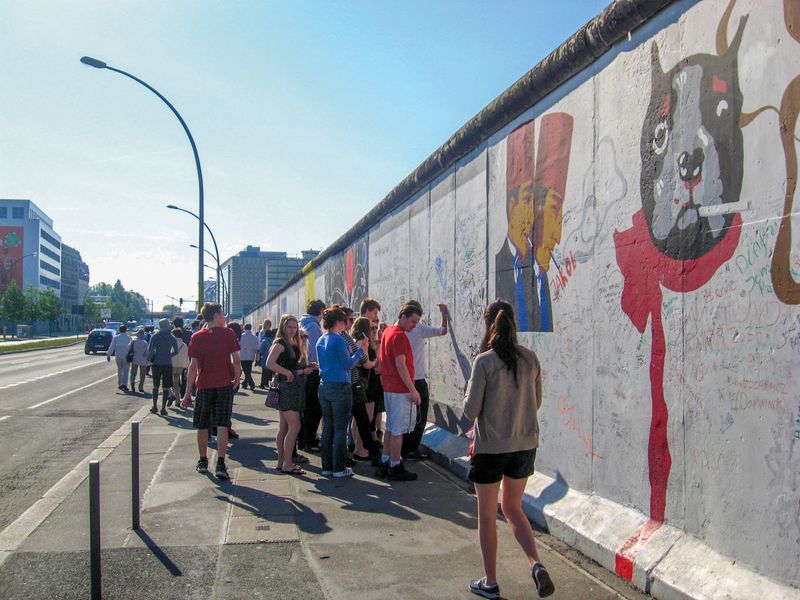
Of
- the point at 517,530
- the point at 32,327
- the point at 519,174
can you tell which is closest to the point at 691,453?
the point at 517,530

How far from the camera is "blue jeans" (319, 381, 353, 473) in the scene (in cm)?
768

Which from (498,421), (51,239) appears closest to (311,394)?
(498,421)

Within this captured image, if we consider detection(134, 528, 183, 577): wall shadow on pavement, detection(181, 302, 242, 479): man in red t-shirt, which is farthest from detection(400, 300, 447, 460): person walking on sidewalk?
detection(134, 528, 183, 577): wall shadow on pavement

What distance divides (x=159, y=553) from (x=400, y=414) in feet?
10.1

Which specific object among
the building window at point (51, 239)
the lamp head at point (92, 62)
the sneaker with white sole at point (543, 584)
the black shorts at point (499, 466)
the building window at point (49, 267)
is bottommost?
the sneaker with white sole at point (543, 584)

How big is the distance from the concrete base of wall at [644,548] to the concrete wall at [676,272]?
7 centimetres

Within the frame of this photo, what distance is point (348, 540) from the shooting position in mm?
5512

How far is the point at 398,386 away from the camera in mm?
7707

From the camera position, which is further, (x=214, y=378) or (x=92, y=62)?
(x=92, y=62)

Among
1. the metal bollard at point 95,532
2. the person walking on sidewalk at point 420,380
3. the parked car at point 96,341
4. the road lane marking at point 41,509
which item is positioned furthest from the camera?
the parked car at point 96,341

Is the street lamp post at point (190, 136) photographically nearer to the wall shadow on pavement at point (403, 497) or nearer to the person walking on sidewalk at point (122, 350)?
the person walking on sidewalk at point (122, 350)

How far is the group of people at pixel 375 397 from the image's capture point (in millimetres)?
4355

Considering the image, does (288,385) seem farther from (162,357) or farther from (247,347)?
(247,347)

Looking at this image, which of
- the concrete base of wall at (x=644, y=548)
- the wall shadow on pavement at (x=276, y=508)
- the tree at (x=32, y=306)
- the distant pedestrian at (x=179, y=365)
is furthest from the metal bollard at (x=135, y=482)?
the tree at (x=32, y=306)
